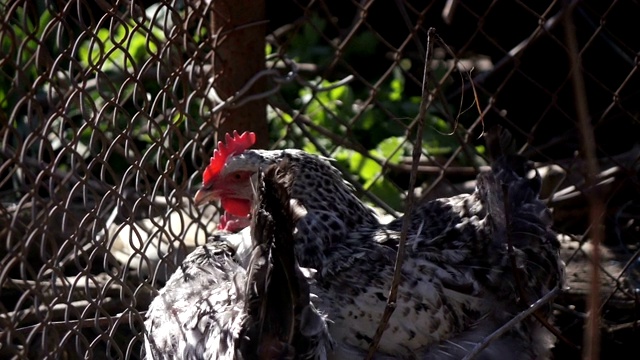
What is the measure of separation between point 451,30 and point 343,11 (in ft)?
1.94

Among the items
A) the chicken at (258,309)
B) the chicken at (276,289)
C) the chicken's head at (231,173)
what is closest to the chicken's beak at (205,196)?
the chicken's head at (231,173)

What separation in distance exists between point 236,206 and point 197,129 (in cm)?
24

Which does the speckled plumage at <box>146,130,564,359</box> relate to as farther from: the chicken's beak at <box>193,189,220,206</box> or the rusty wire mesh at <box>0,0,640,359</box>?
the rusty wire mesh at <box>0,0,640,359</box>

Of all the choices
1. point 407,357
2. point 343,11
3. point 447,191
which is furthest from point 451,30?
point 407,357

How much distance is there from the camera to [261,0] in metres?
Answer: 2.65

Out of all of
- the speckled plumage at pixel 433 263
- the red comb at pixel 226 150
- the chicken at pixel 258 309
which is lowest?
the chicken at pixel 258 309

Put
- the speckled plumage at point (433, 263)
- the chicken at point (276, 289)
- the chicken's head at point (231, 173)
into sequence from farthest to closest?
the chicken's head at point (231, 173) < the speckled plumage at point (433, 263) < the chicken at point (276, 289)

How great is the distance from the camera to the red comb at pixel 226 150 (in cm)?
250

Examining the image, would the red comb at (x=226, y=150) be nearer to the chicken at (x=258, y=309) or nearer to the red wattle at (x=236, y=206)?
the red wattle at (x=236, y=206)

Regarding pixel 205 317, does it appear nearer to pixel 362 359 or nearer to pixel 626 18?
pixel 362 359

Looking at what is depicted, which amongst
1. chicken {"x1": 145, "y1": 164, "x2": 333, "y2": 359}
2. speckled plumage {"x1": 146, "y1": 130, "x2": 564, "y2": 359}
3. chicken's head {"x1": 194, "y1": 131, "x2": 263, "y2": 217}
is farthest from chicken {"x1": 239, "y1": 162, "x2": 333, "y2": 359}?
chicken's head {"x1": 194, "y1": 131, "x2": 263, "y2": 217}

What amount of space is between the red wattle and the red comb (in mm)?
84

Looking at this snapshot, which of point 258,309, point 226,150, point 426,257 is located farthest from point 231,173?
point 258,309

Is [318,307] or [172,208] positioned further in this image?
[172,208]
